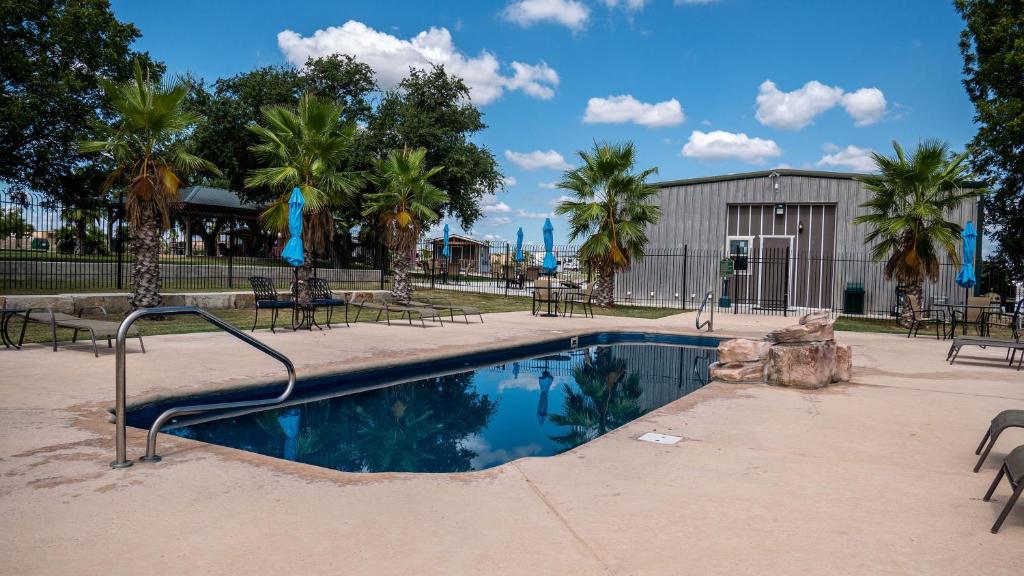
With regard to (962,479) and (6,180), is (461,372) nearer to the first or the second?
(962,479)

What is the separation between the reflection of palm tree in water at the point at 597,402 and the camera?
21.5 feet

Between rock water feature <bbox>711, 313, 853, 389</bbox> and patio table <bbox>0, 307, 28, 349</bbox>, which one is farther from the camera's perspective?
patio table <bbox>0, 307, 28, 349</bbox>

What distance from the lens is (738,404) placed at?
6457 mm

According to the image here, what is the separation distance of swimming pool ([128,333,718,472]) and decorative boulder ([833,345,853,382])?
1892 millimetres

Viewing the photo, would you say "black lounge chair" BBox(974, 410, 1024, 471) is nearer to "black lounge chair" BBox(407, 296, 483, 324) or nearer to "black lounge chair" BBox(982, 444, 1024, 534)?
"black lounge chair" BBox(982, 444, 1024, 534)

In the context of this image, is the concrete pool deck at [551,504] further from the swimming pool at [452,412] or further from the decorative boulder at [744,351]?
the decorative boulder at [744,351]

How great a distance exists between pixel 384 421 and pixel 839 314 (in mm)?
18232

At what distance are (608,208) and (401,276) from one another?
22.0 feet

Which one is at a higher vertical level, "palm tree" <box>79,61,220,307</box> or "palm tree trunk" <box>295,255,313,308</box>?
"palm tree" <box>79,61,220,307</box>

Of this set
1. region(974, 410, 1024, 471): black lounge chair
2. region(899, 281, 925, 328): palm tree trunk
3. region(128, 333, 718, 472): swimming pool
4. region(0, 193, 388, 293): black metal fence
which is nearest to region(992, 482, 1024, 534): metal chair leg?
region(974, 410, 1024, 471): black lounge chair

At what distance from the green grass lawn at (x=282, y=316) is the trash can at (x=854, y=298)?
558 cm

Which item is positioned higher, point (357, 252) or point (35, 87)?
point (35, 87)

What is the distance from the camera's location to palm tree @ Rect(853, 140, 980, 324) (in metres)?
15.2

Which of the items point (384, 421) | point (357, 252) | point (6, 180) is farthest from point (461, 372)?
point (357, 252)
